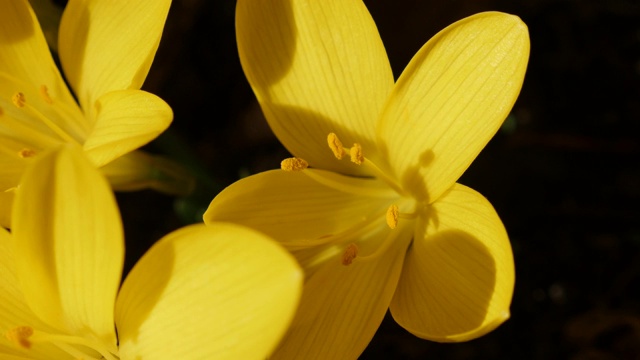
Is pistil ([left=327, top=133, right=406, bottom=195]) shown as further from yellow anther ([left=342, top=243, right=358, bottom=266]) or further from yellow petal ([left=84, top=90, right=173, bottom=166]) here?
yellow petal ([left=84, top=90, right=173, bottom=166])

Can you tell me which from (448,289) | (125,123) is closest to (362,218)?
(448,289)

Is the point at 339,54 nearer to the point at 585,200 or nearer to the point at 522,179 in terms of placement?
the point at 522,179

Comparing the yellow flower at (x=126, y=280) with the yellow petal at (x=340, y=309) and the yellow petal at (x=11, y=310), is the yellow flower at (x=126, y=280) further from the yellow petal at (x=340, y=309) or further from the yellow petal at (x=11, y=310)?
the yellow petal at (x=340, y=309)

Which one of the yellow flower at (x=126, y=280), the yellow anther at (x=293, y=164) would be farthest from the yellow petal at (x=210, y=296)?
the yellow anther at (x=293, y=164)

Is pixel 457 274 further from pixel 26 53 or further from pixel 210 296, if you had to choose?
pixel 26 53

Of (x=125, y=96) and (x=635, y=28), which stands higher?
(x=125, y=96)

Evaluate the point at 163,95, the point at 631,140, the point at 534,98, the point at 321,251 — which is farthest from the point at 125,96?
the point at 631,140
